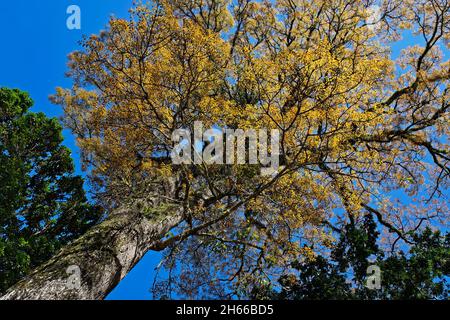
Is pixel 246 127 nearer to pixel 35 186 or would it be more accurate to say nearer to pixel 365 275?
pixel 365 275

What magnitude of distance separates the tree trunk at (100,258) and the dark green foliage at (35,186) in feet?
12.8

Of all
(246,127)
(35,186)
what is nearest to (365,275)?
(246,127)

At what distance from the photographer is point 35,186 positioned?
950 cm

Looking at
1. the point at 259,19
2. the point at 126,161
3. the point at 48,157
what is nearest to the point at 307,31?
the point at 259,19

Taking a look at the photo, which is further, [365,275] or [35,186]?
[35,186]

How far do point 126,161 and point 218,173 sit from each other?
6.38 ft

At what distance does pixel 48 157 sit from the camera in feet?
32.1

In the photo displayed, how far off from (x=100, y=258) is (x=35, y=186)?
625 centimetres

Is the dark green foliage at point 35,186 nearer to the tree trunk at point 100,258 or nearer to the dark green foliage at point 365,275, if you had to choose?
the tree trunk at point 100,258

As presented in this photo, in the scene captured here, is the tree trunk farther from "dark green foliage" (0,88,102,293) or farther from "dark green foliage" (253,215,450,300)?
"dark green foliage" (0,88,102,293)

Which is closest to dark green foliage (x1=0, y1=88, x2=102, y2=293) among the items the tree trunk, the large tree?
the large tree
